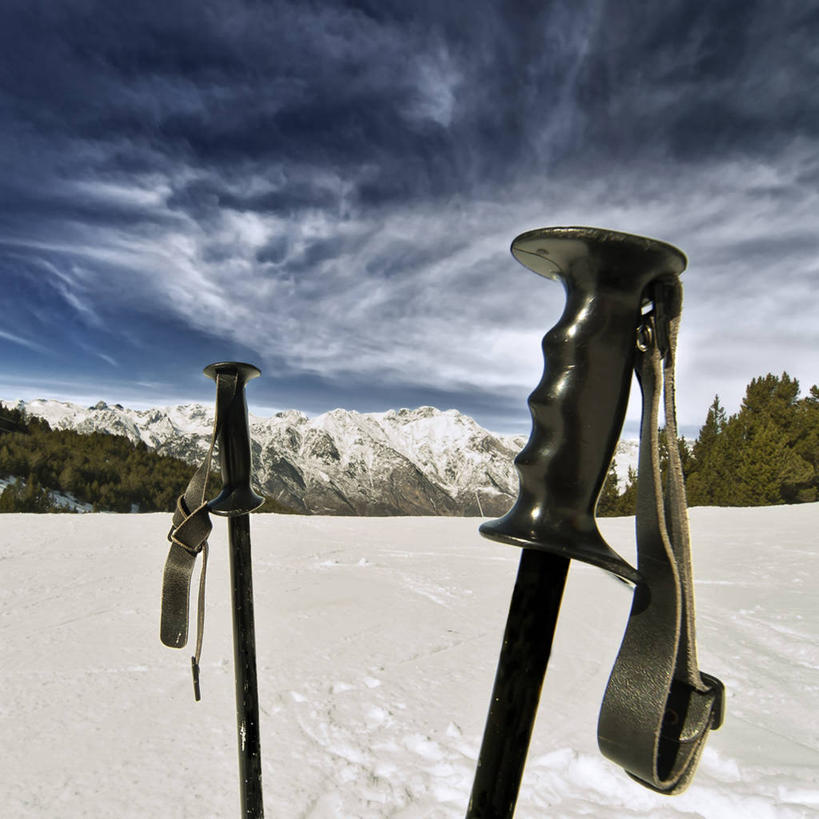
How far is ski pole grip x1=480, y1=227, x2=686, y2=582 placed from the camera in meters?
0.48

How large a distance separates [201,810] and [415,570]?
2.64 metres

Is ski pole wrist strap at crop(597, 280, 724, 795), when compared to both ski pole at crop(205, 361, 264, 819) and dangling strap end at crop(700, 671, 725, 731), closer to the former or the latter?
dangling strap end at crop(700, 671, 725, 731)

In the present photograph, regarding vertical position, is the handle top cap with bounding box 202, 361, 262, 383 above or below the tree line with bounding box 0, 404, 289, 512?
above

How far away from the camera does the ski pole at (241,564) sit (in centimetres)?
91

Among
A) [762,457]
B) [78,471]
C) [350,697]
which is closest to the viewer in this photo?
[350,697]

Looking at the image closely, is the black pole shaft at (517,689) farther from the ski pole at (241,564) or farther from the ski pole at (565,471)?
the ski pole at (241,564)

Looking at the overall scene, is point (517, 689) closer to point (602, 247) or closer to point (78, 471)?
point (602, 247)

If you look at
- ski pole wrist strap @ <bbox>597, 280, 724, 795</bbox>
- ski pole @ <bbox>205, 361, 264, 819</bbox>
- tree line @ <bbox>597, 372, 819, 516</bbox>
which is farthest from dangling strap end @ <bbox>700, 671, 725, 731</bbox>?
tree line @ <bbox>597, 372, 819, 516</bbox>

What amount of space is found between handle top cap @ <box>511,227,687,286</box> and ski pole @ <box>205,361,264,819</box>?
683mm

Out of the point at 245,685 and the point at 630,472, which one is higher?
the point at 630,472

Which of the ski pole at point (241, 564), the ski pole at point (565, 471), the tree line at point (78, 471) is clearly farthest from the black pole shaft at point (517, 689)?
the tree line at point (78, 471)

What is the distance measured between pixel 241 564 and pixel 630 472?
1995 cm

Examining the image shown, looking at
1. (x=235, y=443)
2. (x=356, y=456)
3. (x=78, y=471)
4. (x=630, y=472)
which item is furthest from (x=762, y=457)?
(x=356, y=456)

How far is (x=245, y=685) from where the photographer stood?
3.07ft
